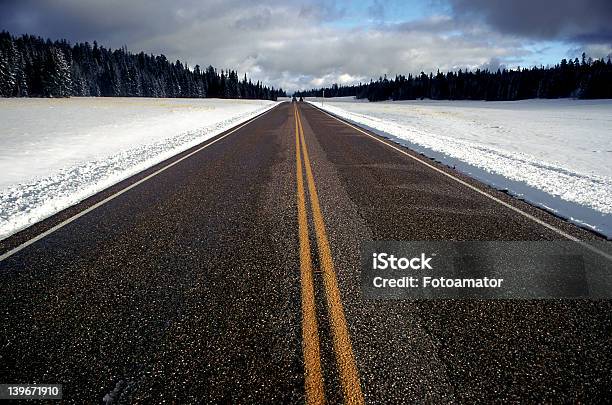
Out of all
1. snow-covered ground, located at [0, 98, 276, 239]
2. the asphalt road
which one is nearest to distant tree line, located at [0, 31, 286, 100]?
snow-covered ground, located at [0, 98, 276, 239]

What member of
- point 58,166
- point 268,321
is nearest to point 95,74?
point 58,166

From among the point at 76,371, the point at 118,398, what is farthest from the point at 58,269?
the point at 118,398

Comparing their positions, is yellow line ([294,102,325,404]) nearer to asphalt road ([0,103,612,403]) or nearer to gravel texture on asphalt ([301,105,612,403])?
asphalt road ([0,103,612,403])

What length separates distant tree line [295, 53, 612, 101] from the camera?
84.3 metres

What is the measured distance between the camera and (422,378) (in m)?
2.37

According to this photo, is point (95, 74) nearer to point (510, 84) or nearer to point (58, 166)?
point (58, 166)

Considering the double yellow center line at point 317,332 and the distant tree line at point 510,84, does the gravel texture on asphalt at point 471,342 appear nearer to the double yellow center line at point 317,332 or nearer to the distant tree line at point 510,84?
the double yellow center line at point 317,332

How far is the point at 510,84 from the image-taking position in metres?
112

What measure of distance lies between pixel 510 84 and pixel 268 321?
13353cm

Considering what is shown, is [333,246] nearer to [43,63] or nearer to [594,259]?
[594,259]

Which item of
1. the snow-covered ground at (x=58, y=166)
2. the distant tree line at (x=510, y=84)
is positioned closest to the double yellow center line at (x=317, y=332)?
the snow-covered ground at (x=58, y=166)

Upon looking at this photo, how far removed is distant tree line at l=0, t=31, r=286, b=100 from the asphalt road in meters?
89.0

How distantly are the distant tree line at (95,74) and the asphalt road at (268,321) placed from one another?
89.0 meters

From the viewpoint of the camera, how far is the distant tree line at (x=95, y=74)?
7212cm
